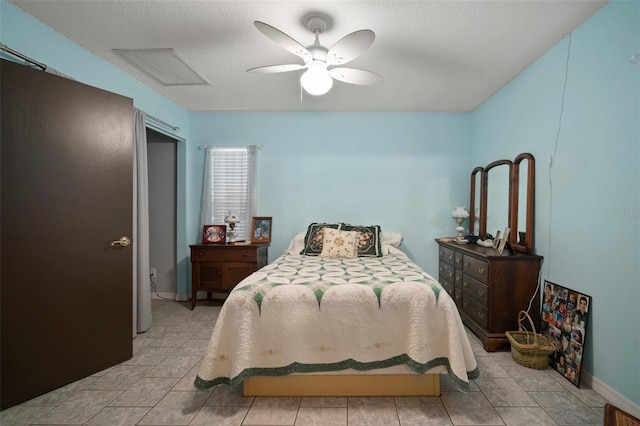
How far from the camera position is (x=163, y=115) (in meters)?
3.37

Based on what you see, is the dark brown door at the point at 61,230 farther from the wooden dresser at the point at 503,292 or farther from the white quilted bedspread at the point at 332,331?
the wooden dresser at the point at 503,292

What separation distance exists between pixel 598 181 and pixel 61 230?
140 inches

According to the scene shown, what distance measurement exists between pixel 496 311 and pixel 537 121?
5.46 feet

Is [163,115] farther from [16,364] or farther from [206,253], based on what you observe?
[16,364]

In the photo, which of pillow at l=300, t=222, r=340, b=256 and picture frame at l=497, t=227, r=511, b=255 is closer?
picture frame at l=497, t=227, r=511, b=255

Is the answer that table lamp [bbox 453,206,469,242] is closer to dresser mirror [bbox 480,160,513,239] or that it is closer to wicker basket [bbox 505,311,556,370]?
dresser mirror [bbox 480,160,513,239]

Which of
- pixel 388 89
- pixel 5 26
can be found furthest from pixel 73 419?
pixel 388 89

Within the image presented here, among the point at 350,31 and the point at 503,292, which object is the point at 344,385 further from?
the point at 350,31

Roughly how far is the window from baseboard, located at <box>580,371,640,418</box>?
11.3 feet

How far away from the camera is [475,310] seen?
2.69 m

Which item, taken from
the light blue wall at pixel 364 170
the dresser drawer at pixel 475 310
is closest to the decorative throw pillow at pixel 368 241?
the light blue wall at pixel 364 170

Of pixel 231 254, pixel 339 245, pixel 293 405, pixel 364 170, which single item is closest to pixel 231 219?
pixel 231 254

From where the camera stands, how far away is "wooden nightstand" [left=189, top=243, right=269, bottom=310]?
3.40 metres

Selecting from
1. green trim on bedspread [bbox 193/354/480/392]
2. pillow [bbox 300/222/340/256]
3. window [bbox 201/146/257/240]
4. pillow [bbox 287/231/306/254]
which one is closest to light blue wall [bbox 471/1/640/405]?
green trim on bedspread [bbox 193/354/480/392]
